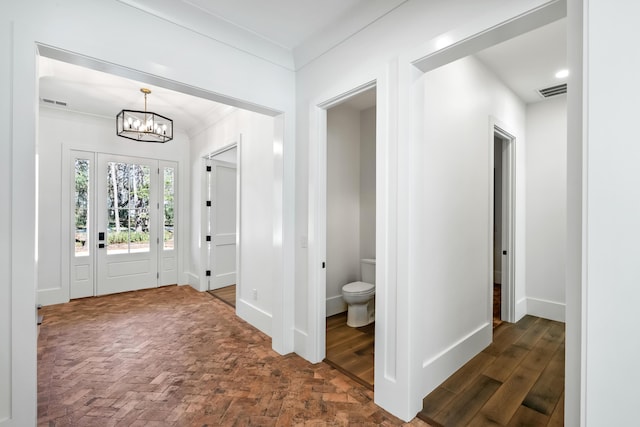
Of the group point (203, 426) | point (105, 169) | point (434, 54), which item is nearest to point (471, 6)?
Answer: point (434, 54)

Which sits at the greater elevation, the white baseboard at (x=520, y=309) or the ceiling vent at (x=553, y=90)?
the ceiling vent at (x=553, y=90)

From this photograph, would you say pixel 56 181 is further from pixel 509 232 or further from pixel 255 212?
pixel 509 232

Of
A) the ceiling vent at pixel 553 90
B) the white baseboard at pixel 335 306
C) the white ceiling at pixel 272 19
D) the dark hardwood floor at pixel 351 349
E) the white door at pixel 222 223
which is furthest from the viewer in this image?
the white door at pixel 222 223

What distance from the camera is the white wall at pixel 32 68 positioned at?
150 cm

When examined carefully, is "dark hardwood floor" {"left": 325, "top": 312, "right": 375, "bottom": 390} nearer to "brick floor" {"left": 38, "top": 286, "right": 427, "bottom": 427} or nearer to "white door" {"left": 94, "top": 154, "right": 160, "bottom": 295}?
"brick floor" {"left": 38, "top": 286, "right": 427, "bottom": 427}

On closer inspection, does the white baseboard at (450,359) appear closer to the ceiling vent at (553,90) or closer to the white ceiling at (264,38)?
the white ceiling at (264,38)

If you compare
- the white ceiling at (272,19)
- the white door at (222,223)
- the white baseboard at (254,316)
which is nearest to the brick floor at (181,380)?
the white baseboard at (254,316)

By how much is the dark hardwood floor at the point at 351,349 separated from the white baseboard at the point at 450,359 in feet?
1.33

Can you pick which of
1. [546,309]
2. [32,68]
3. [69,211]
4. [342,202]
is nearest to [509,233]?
[546,309]

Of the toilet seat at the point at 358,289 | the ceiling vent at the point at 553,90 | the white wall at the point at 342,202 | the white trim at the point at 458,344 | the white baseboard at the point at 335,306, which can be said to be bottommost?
the white baseboard at the point at 335,306

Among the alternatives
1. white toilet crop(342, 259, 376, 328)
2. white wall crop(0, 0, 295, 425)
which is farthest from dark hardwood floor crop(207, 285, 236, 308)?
white wall crop(0, 0, 295, 425)

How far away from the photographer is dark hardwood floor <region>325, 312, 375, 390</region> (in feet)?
7.79

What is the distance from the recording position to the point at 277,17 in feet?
7.30

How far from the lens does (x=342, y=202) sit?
3.96 meters
